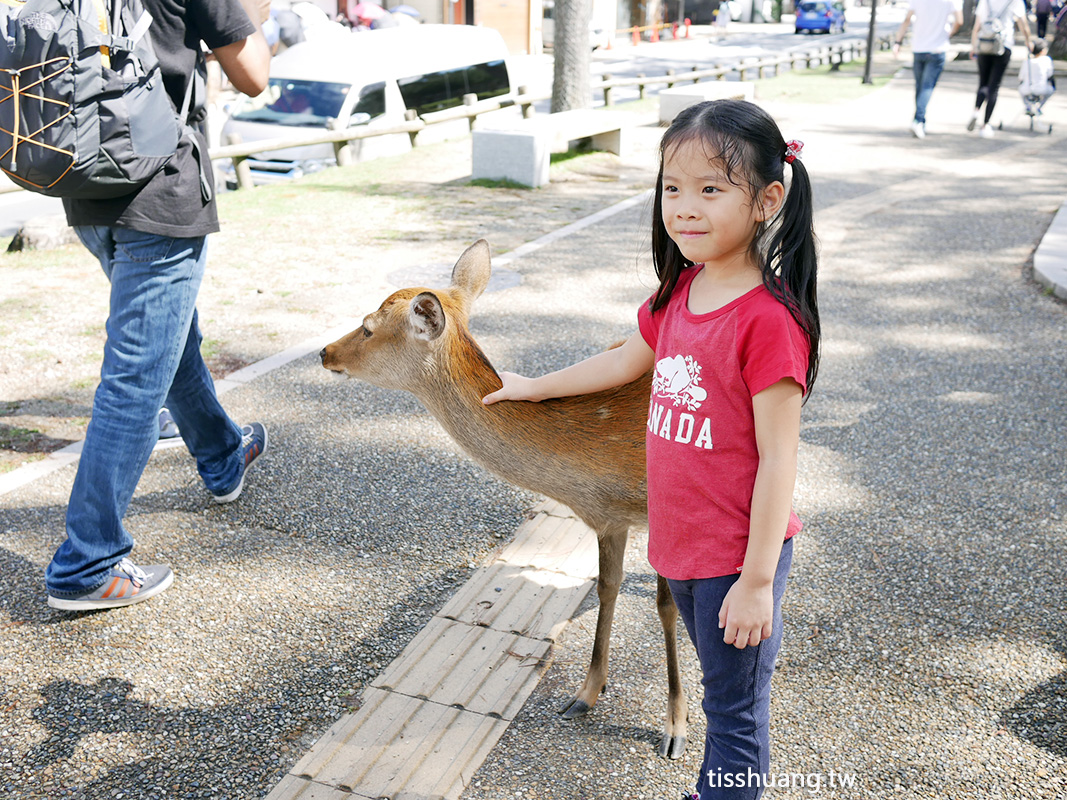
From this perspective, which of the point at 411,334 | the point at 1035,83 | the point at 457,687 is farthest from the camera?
the point at 1035,83

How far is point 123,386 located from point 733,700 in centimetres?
224

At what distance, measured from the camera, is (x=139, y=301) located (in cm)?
312

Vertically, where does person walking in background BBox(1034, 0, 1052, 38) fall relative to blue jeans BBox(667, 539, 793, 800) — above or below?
above

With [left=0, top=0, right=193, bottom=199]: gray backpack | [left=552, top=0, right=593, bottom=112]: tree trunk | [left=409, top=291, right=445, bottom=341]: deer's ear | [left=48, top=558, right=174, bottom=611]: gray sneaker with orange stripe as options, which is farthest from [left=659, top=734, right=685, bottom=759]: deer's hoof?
[left=552, top=0, right=593, bottom=112]: tree trunk

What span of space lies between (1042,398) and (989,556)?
2008 millimetres

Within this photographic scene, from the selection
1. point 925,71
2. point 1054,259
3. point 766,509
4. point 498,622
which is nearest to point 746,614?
point 766,509

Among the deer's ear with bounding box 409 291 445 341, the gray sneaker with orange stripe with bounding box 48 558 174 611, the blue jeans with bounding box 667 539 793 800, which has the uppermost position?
the deer's ear with bounding box 409 291 445 341

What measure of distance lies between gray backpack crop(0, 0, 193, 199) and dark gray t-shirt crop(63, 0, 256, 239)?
0.10 m

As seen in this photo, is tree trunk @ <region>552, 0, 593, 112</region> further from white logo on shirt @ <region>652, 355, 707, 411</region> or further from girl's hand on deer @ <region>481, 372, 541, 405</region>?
white logo on shirt @ <region>652, 355, 707, 411</region>

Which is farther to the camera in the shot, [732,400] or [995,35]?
[995,35]

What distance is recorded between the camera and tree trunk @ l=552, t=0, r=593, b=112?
1289 cm

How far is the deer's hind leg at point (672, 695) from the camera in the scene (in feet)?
9.09

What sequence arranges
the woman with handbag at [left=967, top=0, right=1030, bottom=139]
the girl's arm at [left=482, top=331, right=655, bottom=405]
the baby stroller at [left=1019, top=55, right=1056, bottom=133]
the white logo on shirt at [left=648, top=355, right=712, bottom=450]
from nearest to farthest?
1. the white logo on shirt at [left=648, top=355, right=712, bottom=450]
2. the girl's arm at [left=482, top=331, right=655, bottom=405]
3. the woman with handbag at [left=967, top=0, right=1030, bottom=139]
4. the baby stroller at [left=1019, top=55, right=1056, bottom=133]

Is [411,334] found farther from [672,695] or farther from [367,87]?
[367,87]
